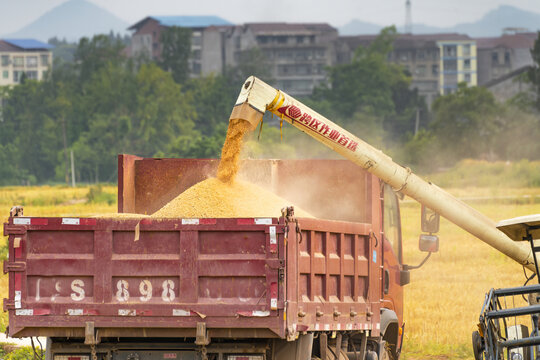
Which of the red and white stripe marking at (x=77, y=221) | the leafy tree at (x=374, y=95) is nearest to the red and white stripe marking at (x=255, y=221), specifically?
the red and white stripe marking at (x=77, y=221)

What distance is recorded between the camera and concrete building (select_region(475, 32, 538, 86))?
157 m

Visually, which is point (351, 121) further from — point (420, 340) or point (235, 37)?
point (420, 340)

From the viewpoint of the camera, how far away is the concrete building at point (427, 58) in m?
150

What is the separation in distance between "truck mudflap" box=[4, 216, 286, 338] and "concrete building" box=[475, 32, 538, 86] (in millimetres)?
151314

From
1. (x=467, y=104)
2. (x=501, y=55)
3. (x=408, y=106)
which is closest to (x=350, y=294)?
(x=467, y=104)

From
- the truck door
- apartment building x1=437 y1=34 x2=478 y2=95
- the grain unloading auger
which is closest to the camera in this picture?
the truck door

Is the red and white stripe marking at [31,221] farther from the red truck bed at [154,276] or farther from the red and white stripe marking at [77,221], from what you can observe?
the red and white stripe marking at [77,221]

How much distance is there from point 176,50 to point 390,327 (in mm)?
126693

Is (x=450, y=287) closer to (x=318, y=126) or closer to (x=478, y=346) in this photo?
(x=318, y=126)

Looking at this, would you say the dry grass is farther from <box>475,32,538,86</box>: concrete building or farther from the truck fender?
<box>475,32,538,86</box>: concrete building

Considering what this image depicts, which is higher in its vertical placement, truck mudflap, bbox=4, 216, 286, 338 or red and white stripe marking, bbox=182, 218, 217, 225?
red and white stripe marking, bbox=182, 218, 217, 225

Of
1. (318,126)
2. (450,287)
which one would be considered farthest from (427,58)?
(318,126)

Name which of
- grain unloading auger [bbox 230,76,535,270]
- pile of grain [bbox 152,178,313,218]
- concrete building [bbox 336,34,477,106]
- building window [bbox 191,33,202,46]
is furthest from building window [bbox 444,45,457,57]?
pile of grain [bbox 152,178,313,218]

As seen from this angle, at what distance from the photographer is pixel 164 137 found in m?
111
